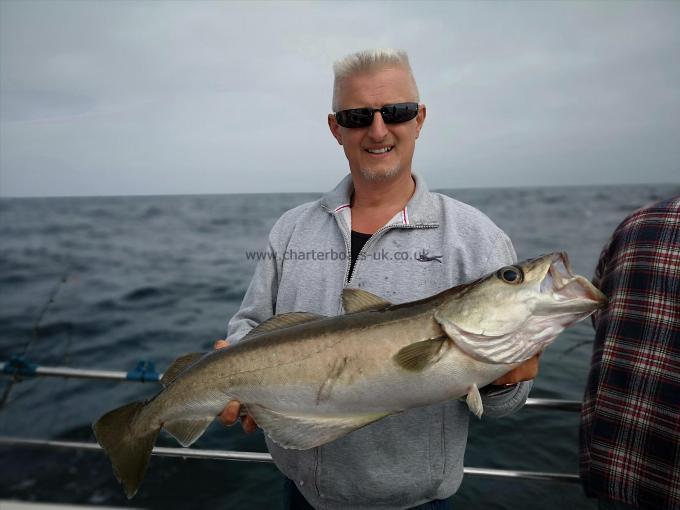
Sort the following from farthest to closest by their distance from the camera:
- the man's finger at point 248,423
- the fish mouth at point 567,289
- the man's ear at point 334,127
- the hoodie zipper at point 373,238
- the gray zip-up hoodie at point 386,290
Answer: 1. the man's ear at point 334,127
2. the hoodie zipper at point 373,238
3. the man's finger at point 248,423
4. the gray zip-up hoodie at point 386,290
5. the fish mouth at point 567,289

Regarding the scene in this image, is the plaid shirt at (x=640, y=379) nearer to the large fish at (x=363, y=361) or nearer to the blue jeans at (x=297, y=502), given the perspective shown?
the large fish at (x=363, y=361)

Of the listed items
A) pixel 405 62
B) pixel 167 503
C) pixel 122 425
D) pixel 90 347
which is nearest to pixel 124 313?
pixel 90 347

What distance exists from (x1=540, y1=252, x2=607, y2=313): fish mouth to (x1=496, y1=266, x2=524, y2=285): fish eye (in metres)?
0.10

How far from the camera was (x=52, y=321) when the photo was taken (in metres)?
11.8

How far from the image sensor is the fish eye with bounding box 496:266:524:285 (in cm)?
197

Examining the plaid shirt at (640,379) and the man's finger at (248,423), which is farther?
the man's finger at (248,423)

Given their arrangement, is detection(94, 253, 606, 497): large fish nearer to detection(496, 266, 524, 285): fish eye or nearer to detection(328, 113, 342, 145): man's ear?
detection(496, 266, 524, 285): fish eye

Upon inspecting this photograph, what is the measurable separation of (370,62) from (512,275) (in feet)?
5.23

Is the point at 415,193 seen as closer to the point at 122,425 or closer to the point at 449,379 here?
the point at 449,379

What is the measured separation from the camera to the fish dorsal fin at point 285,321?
2.37m

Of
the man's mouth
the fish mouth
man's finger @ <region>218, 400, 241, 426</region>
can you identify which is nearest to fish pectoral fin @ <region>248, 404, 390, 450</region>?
man's finger @ <region>218, 400, 241, 426</region>

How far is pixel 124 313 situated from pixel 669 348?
13551 millimetres

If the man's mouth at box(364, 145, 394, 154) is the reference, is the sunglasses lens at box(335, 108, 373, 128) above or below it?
above

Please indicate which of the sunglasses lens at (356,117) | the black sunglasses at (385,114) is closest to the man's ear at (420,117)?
the black sunglasses at (385,114)
